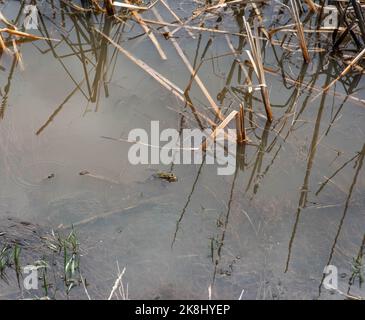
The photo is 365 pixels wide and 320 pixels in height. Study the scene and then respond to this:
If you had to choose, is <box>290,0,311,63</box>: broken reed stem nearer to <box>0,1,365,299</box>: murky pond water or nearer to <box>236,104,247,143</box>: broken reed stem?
<box>0,1,365,299</box>: murky pond water

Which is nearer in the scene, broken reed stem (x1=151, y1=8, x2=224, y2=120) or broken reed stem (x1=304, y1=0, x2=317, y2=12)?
broken reed stem (x1=151, y1=8, x2=224, y2=120)

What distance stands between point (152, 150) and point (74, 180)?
0.43 meters

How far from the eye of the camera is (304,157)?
304 cm

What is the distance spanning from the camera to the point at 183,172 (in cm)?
289

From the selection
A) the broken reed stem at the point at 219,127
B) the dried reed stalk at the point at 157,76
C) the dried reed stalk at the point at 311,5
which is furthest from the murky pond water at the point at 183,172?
the dried reed stalk at the point at 311,5

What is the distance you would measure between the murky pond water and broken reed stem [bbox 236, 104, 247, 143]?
0.05 m

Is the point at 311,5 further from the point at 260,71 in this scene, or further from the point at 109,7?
the point at 109,7

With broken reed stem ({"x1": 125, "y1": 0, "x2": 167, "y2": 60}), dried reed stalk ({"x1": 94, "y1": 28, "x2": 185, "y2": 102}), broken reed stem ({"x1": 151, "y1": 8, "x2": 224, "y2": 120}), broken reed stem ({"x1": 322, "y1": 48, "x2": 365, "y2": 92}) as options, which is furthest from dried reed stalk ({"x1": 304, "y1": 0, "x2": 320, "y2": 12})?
dried reed stalk ({"x1": 94, "y1": 28, "x2": 185, "y2": 102})

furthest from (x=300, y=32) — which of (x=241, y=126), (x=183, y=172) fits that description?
(x=183, y=172)

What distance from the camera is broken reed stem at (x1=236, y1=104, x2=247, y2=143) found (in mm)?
2982

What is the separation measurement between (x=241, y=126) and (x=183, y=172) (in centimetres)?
41

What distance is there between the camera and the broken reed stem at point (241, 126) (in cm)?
298

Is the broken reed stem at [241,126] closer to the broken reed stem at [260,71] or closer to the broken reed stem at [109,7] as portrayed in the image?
the broken reed stem at [260,71]
